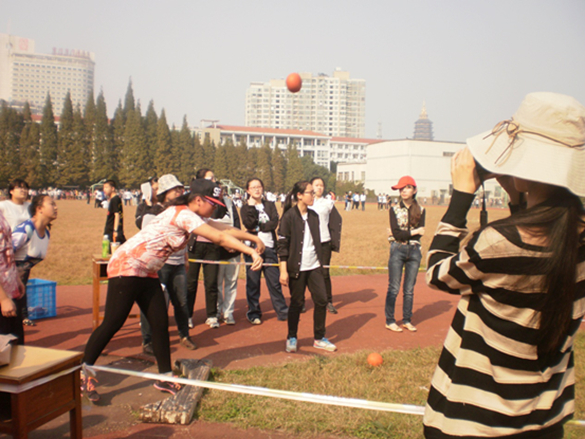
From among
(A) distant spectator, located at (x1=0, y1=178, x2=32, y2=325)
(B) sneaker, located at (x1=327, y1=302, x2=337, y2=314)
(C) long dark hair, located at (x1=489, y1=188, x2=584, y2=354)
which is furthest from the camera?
(B) sneaker, located at (x1=327, y1=302, x2=337, y2=314)

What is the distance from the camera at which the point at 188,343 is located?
641 cm

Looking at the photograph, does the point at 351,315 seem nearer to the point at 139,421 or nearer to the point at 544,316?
the point at 139,421

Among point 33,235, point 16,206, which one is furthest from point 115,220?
point 33,235

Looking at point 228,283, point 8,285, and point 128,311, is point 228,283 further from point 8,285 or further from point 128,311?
point 8,285

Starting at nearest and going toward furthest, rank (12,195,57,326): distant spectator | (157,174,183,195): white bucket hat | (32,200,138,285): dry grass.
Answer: (12,195,57,326): distant spectator, (157,174,183,195): white bucket hat, (32,200,138,285): dry grass

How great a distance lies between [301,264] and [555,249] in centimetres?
459

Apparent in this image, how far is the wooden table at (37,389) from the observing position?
8.96 ft

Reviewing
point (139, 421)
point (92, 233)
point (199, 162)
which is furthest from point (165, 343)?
point (199, 162)

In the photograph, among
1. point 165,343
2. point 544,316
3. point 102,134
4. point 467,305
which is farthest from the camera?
point 102,134

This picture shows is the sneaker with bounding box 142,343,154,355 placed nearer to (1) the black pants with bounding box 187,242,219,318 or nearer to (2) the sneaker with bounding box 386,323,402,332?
(1) the black pants with bounding box 187,242,219,318

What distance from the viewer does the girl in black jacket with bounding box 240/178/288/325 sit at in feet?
25.1

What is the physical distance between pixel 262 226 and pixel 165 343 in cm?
331

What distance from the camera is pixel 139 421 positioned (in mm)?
4309

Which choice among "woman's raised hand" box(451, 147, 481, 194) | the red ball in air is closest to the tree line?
the red ball in air
